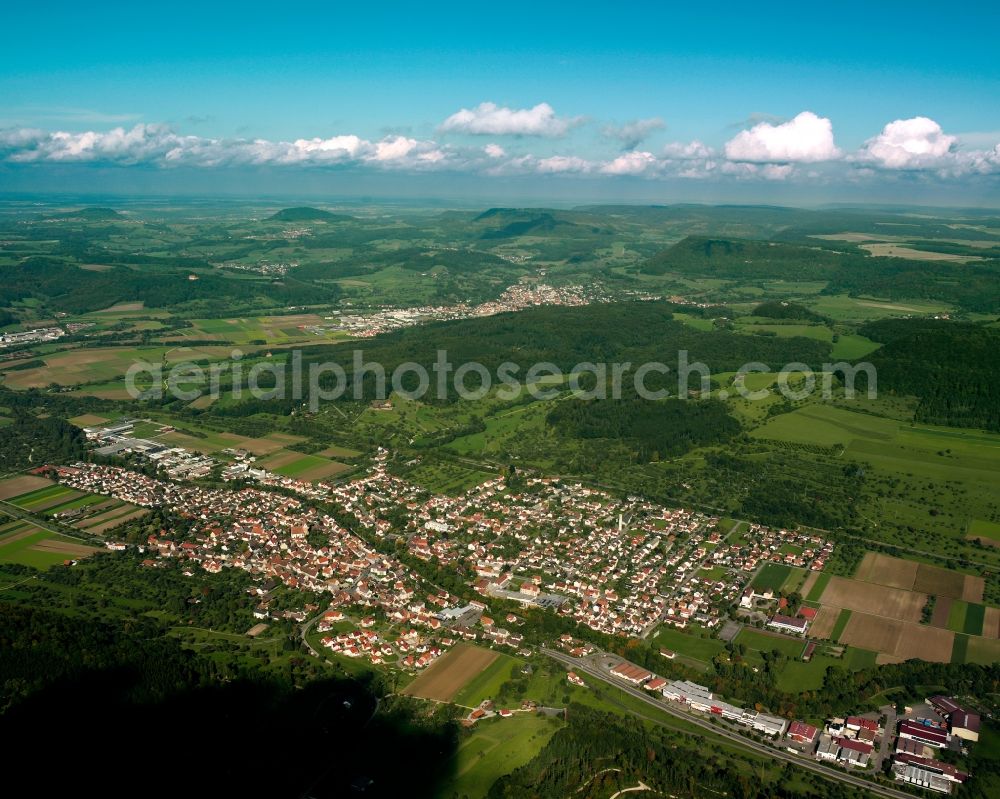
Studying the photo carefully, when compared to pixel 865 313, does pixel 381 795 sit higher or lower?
lower

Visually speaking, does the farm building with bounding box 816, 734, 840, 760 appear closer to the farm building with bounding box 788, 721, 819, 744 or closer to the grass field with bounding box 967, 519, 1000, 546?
the farm building with bounding box 788, 721, 819, 744

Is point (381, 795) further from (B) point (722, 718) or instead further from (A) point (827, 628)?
(A) point (827, 628)

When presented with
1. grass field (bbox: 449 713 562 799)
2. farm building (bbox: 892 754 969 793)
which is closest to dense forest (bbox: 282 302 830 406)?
grass field (bbox: 449 713 562 799)

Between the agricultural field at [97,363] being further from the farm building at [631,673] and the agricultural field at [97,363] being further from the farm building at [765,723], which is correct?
the farm building at [765,723]

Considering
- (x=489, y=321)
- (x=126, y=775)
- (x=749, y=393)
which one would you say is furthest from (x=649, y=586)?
(x=489, y=321)

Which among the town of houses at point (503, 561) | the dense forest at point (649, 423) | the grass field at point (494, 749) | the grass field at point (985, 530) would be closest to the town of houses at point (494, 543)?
the town of houses at point (503, 561)

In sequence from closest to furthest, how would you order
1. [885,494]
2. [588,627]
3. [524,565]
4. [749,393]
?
[588,627]
[524,565]
[885,494]
[749,393]
